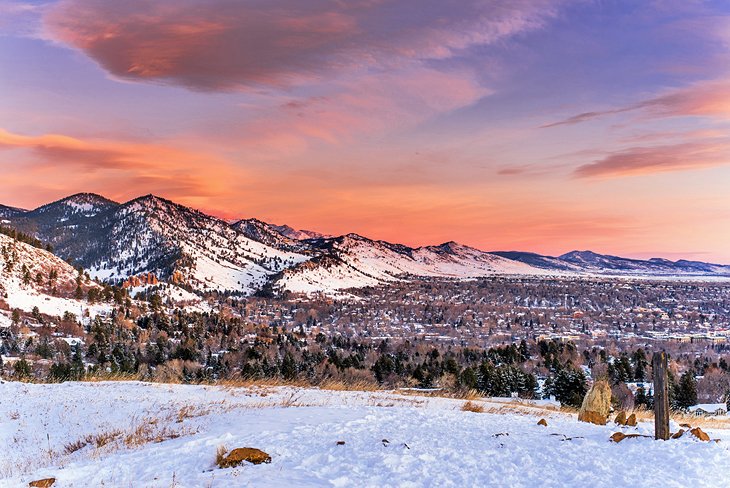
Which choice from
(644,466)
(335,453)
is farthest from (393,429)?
(644,466)

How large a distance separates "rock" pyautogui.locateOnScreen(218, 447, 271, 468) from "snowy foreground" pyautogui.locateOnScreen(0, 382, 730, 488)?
222mm

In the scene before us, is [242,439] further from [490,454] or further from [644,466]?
[644,466]

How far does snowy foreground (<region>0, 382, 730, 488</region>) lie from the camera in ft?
28.1

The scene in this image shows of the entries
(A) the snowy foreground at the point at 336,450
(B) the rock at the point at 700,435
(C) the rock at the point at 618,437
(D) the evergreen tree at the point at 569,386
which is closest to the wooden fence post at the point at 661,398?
(A) the snowy foreground at the point at 336,450

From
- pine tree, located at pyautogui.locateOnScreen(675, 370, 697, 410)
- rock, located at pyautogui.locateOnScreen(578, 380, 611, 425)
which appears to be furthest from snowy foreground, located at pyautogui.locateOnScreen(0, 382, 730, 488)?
pine tree, located at pyautogui.locateOnScreen(675, 370, 697, 410)

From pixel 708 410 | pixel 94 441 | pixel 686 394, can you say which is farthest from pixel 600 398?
pixel 686 394

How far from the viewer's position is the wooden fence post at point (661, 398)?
1052cm

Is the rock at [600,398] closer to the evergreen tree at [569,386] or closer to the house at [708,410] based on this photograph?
the house at [708,410]

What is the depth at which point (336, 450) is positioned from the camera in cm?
1010

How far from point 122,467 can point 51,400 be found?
1306 cm

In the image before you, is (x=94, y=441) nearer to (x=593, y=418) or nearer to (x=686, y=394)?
(x=593, y=418)

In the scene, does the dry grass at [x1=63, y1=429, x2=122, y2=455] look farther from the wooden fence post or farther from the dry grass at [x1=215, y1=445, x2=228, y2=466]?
the wooden fence post

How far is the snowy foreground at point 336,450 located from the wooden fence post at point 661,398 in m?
0.31

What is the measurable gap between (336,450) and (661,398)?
722 cm
